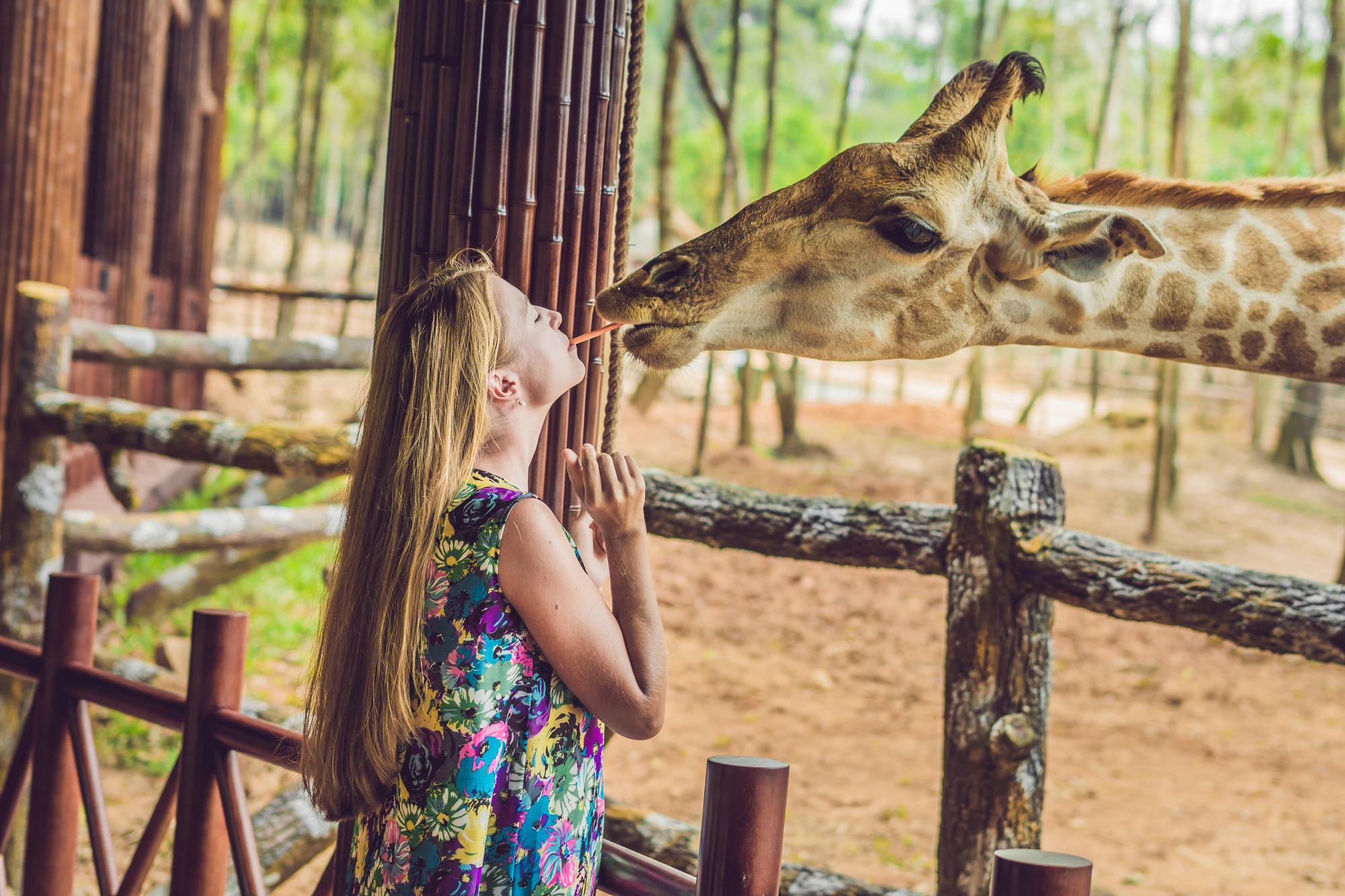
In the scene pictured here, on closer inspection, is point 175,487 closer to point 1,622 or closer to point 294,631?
point 294,631

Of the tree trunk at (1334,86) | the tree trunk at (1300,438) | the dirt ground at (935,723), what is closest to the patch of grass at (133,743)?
the dirt ground at (935,723)

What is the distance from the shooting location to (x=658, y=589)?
8.59m

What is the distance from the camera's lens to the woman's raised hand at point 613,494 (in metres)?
1.73

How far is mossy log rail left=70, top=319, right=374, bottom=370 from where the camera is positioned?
457 centimetres

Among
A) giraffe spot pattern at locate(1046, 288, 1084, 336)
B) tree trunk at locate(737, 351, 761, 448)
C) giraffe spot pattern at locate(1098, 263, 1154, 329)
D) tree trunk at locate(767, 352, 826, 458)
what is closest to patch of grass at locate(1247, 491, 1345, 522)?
tree trunk at locate(767, 352, 826, 458)

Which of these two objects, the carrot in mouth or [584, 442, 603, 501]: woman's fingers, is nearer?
[584, 442, 603, 501]: woman's fingers

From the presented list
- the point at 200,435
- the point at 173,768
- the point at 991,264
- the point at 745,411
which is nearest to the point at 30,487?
the point at 200,435

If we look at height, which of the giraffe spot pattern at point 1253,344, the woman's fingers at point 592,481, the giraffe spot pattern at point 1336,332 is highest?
the giraffe spot pattern at point 1336,332

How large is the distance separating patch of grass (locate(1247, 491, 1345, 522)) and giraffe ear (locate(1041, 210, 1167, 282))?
1181 centimetres

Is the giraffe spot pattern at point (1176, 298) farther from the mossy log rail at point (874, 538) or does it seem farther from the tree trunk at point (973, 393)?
the tree trunk at point (973, 393)

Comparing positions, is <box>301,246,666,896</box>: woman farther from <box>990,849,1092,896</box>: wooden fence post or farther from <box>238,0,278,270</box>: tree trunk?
<box>238,0,278,270</box>: tree trunk

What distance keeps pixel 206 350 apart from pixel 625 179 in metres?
3.36

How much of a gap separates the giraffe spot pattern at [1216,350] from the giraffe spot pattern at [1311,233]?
11.3 inches

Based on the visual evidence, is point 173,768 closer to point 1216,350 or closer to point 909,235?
point 909,235
